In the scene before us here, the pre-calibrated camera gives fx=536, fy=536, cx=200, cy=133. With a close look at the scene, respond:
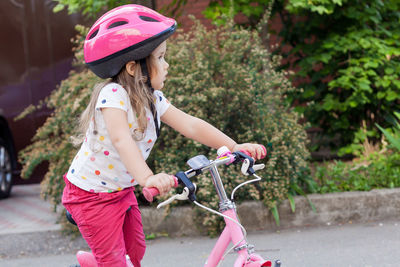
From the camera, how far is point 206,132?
2729 mm

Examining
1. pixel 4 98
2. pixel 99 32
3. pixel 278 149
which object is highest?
pixel 99 32

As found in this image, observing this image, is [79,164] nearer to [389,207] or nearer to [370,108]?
[389,207]

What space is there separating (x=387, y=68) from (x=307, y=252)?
3.12 meters

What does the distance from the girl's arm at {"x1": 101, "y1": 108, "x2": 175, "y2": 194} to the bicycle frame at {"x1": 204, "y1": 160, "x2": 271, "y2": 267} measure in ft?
0.96

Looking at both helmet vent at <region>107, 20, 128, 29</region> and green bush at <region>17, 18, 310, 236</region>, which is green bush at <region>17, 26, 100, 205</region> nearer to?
green bush at <region>17, 18, 310, 236</region>

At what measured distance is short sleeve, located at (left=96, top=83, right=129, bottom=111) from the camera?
7.98 feet

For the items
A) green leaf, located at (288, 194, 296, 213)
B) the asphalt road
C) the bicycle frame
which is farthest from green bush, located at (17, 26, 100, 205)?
the bicycle frame

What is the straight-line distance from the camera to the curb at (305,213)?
199 inches

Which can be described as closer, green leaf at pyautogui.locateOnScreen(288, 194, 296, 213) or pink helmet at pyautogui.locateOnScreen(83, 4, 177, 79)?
pink helmet at pyautogui.locateOnScreen(83, 4, 177, 79)

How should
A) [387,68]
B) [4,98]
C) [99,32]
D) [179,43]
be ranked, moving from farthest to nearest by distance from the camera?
[4,98] → [387,68] → [179,43] → [99,32]

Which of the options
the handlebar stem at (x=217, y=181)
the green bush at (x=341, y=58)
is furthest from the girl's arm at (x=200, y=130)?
the green bush at (x=341, y=58)

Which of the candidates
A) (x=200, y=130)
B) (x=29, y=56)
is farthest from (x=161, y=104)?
(x=29, y=56)

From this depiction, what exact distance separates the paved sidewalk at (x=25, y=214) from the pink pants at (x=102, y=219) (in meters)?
2.66

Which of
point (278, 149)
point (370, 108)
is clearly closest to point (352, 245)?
point (278, 149)
